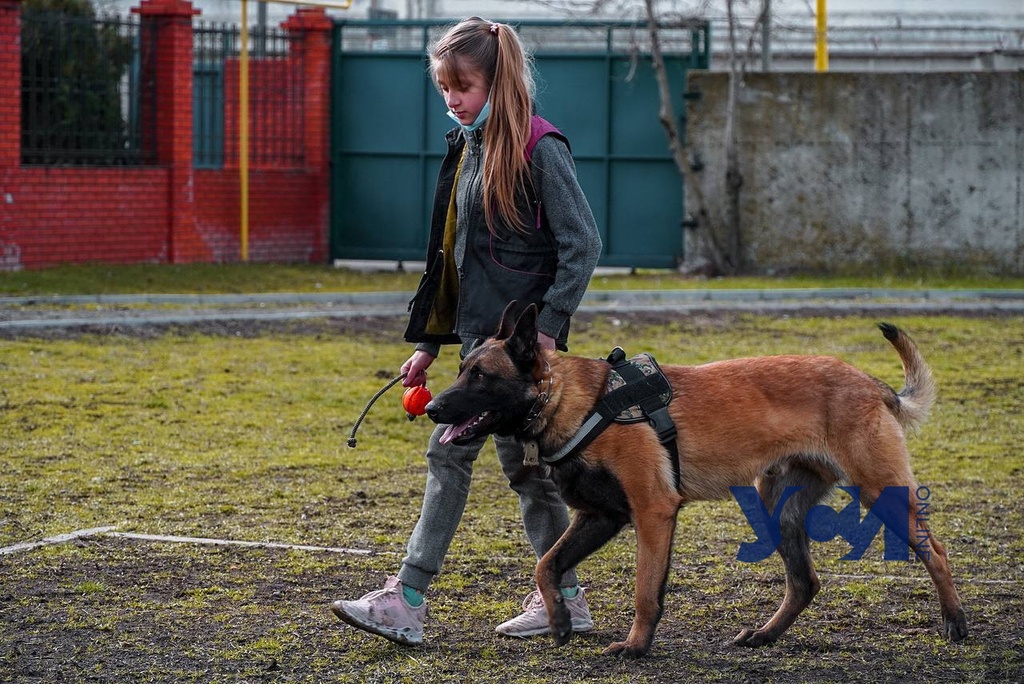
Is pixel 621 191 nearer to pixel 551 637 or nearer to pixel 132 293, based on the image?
pixel 132 293

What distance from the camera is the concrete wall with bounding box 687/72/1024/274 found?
1834cm

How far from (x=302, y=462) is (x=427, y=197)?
12458 millimetres

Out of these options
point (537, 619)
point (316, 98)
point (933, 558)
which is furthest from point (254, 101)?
point (933, 558)

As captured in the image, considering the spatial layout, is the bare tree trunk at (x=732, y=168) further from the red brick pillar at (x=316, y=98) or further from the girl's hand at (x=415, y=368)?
the girl's hand at (x=415, y=368)

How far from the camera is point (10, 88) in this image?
53.7 ft

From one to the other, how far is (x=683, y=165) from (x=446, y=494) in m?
14.4

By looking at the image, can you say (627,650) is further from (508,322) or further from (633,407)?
(508,322)

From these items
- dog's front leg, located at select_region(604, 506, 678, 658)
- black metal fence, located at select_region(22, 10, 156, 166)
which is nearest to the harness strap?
dog's front leg, located at select_region(604, 506, 678, 658)

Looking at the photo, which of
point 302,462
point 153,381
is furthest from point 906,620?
point 153,381

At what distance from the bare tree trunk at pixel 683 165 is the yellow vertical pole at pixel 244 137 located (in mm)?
5386

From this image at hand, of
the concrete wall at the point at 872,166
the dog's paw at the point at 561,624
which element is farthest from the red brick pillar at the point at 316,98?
the dog's paw at the point at 561,624

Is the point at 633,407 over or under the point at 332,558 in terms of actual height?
over

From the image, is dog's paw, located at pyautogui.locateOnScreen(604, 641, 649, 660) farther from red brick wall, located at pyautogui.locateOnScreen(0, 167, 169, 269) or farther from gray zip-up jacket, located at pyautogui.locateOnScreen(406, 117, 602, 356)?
red brick wall, located at pyautogui.locateOnScreen(0, 167, 169, 269)

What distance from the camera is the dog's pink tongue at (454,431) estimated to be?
14.9ft
